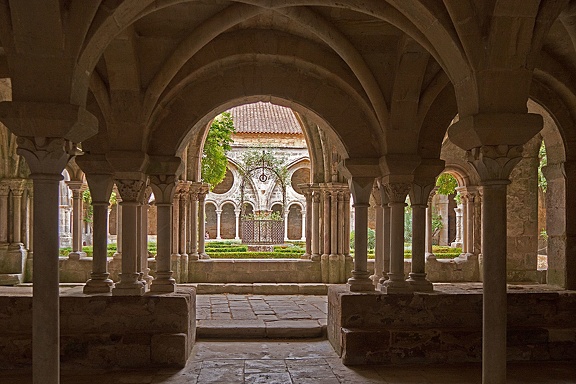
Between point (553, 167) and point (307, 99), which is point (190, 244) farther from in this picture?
point (553, 167)

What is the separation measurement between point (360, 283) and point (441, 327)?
119 cm

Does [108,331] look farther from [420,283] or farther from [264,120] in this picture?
[264,120]

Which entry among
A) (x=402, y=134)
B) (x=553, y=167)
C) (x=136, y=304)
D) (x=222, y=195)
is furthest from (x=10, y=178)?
(x=222, y=195)

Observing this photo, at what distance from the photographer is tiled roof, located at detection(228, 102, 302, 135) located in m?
23.6

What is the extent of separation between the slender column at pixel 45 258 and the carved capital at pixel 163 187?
3251mm

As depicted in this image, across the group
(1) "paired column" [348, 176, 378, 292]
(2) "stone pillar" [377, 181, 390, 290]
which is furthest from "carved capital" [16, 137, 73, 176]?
(2) "stone pillar" [377, 181, 390, 290]

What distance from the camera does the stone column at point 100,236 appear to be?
707 cm

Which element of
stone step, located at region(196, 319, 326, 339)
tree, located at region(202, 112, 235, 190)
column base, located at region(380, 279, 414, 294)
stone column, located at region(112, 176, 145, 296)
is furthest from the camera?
tree, located at region(202, 112, 235, 190)

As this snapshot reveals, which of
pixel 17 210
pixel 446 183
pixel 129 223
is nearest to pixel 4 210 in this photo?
pixel 17 210

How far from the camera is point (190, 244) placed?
12.5m

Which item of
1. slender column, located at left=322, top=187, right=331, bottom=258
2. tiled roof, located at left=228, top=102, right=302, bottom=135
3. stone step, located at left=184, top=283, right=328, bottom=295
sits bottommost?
stone step, located at left=184, top=283, right=328, bottom=295

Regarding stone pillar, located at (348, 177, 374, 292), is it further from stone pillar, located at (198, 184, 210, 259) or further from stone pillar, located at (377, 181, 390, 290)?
Answer: stone pillar, located at (198, 184, 210, 259)

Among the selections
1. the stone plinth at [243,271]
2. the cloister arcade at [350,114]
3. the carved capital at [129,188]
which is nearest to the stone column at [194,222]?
the stone plinth at [243,271]

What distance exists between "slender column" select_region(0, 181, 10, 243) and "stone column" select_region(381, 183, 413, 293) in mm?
8766
